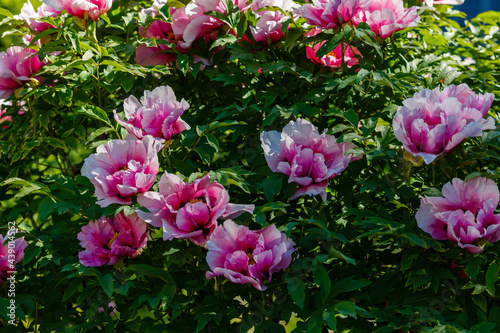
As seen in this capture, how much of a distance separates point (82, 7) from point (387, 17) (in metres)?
0.87

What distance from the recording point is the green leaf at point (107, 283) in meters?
1.18

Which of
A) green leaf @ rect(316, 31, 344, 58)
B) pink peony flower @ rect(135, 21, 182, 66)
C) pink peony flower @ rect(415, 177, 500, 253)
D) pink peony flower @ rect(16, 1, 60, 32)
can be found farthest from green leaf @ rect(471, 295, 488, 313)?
pink peony flower @ rect(16, 1, 60, 32)

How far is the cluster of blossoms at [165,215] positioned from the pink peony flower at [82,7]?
469 mm

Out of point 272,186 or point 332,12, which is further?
point 332,12

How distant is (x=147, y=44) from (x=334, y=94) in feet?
1.80

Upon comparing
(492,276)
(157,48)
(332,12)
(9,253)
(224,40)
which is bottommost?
(9,253)

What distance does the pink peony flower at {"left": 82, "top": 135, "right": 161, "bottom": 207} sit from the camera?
1206mm

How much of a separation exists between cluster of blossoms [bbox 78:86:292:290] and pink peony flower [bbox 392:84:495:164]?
0.20 metres

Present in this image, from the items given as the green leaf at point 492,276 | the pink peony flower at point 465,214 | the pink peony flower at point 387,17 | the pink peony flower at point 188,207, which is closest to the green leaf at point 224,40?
the pink peony flower at point 387,17

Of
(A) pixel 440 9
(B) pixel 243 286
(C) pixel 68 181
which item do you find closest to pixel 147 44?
(C) pixel 68 181

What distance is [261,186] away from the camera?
50.5 inches

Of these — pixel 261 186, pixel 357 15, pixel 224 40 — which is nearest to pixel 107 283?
pixel 261 186

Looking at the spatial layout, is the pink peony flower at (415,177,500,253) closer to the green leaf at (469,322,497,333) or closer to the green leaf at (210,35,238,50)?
the green leaf at (469,322,497,333)

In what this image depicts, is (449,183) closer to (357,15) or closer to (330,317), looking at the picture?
(330,317)
